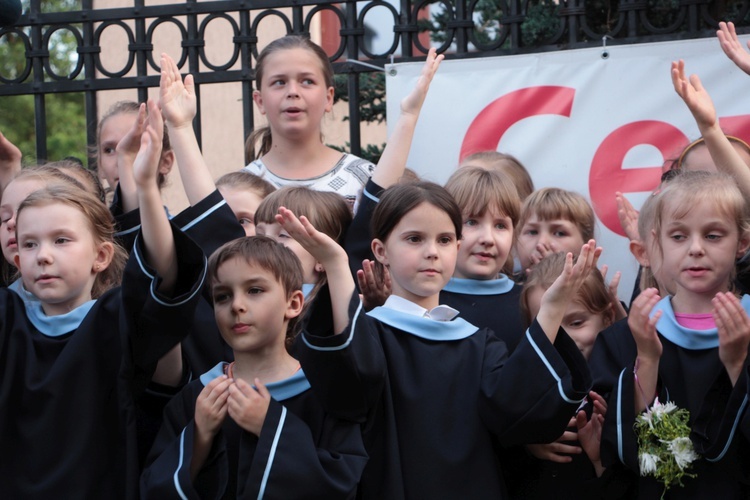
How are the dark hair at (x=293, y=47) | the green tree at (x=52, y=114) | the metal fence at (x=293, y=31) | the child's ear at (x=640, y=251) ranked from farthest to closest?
the green tree at (x=52, y=114) < the metal fence at (x=293, y=31) < the dark hair at (x=293, y=47) < the child's ear at (x=640, y=251)

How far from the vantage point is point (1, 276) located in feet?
13.9

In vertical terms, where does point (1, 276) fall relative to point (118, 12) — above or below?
below

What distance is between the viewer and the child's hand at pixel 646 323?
3184 mm

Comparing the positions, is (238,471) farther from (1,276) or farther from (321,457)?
(1,276)

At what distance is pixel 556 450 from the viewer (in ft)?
11.2

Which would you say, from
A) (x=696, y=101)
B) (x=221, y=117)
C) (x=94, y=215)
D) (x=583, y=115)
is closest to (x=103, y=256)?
(x=94, y=215)

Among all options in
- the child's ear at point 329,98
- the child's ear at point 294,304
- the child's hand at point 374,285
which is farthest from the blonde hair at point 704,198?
the child's ear at point 329,98

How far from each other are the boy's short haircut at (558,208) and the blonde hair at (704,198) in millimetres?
756

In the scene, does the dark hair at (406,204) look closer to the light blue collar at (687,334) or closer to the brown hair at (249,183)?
the light blue collar at (687,334)

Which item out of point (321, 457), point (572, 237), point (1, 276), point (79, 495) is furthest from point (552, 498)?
point (1, 276)

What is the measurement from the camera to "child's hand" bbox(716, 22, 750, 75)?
3.98m

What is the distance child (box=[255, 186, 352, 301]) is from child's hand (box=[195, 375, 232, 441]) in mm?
728

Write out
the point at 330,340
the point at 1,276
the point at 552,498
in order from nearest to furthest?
the point at 330,340 → the point at 552,498 → the point at 1,276

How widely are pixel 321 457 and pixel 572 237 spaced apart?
1621 mm
